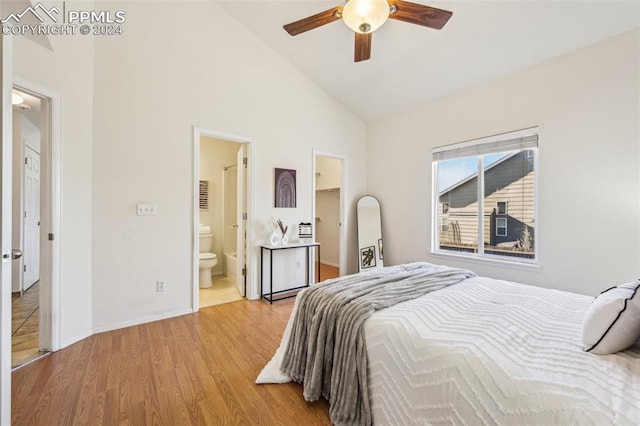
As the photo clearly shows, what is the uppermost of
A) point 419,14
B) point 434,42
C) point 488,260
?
point 434,42

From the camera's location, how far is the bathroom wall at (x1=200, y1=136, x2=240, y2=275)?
4.84m

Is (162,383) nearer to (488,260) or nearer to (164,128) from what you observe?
(164,128)

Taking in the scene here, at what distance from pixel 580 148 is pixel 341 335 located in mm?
2935

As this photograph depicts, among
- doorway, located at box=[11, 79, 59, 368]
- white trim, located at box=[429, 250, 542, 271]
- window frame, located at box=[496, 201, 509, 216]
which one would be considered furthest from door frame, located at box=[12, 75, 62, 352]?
window frame, located at box=[496, 201, 509, 216]

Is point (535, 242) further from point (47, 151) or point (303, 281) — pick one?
point (47, 151)

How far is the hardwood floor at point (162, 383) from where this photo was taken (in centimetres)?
153

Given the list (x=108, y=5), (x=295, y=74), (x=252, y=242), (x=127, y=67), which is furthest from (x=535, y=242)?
(x=108, y=5)

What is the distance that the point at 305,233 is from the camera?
3838 millimetres

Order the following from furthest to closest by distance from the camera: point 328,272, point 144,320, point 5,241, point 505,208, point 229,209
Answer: point 328,272 < point 229,209 < point 505,208 < point 144,320 < point 5,241

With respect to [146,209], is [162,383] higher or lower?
lower

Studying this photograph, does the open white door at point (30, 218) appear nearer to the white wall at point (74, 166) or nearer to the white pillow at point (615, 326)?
the white wall at point (74, 166)

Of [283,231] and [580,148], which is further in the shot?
[283,231]

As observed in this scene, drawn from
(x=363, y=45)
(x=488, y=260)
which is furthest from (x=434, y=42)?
(x=488, y=260)

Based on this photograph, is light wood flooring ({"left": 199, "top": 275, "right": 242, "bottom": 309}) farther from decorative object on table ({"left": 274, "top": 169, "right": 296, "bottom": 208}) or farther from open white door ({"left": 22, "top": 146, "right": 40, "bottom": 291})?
open white door ({"left": 22, "top": 146, "right": 40, "bottom": 291})
